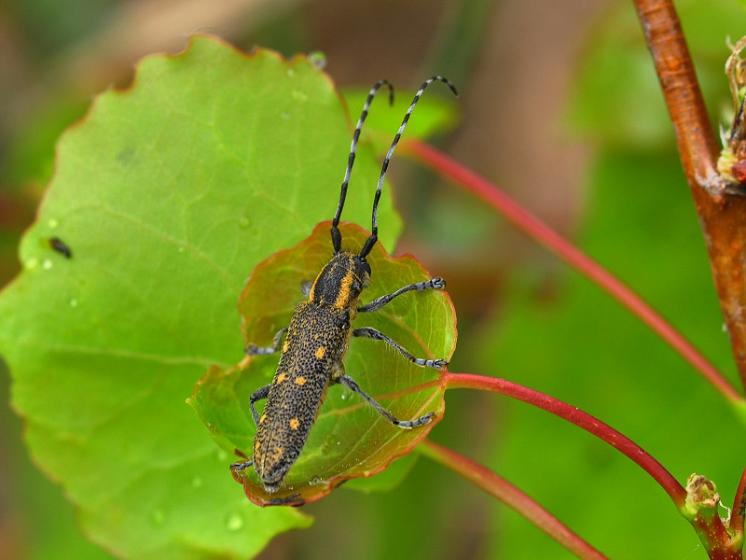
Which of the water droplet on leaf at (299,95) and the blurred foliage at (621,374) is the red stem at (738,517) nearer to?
the blurred foliage at (621,374)

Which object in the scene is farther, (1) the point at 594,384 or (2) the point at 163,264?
(1) the point at 594,384

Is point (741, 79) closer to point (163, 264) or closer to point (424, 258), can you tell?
point (163, 264)

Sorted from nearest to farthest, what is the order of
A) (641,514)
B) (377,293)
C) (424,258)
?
(377,293), (641,514), (424,258)

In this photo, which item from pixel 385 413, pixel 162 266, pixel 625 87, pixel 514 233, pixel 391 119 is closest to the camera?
pixel 385 413

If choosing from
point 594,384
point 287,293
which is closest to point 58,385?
point 287,293

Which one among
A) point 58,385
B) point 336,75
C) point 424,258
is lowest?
point 58,385

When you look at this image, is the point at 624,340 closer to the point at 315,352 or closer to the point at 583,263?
the point at 583,263

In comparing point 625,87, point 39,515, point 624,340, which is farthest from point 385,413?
point 39,515
